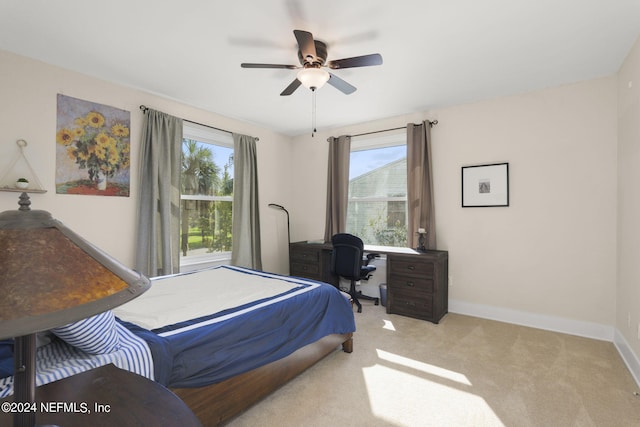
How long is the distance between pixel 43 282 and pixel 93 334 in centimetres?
99

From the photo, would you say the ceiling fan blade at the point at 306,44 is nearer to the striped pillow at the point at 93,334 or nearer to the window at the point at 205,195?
the striped pillow at the point at 93,334

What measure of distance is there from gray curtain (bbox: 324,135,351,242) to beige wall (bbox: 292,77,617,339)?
130 centimetres

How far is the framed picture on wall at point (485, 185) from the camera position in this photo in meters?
3.46

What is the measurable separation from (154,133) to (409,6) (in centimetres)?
285

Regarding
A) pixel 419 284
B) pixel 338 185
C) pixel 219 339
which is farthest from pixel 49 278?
pixel 338 185

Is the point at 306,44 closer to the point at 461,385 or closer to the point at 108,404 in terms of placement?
the point at 108,404

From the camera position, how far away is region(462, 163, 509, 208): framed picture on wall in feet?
11.4

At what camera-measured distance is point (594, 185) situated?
3.00 metres

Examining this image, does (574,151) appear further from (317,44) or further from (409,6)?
(317,44)

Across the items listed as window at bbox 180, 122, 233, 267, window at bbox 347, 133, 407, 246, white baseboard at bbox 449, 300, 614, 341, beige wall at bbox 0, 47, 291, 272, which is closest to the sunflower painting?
beige wall at bbox 0, 47, 291, 272

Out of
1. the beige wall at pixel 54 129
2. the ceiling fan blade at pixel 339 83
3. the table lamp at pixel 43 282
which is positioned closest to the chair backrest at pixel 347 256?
the ceiling fan blade at pixel 339 83

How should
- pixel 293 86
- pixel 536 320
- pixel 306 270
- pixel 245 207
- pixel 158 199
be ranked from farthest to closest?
pixel 306 270
pixel 245 207
pixel 158 199
pixel 536 320
pixel 293 86

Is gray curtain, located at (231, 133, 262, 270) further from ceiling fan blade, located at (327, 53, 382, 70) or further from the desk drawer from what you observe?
ceiling fan blade, located at (327, 53, 382, 70)

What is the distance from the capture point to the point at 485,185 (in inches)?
141
